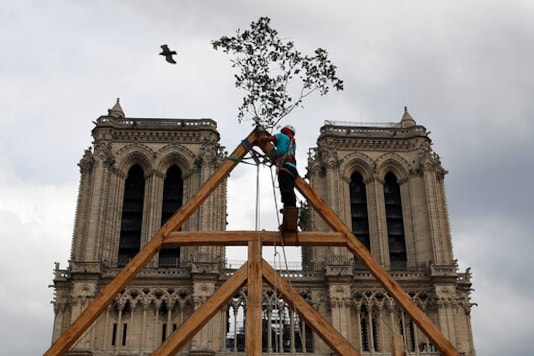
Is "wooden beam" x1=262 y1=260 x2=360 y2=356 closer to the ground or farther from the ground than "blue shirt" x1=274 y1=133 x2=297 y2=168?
closer to the ground

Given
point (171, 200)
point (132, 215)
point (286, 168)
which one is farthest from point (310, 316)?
point (132, 215)

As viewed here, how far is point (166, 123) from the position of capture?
4794cm

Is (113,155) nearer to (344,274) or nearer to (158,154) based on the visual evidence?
(158,154)

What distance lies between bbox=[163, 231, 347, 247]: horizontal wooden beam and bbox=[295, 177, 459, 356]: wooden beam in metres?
0.24

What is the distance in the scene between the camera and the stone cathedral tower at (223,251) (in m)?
40.3

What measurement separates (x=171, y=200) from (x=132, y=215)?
2.88 m

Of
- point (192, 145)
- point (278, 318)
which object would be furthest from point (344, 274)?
point (192, 145)

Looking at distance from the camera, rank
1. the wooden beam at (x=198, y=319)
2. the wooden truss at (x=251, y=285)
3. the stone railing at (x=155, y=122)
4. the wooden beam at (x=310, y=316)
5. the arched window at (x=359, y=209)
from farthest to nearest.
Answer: the stone railing at (x=155, y=122) < the arched window at (x=359, y=209) < the wooden beam at (x=310, y=316) < the wooden truss at (x=251, y=285) < the wooden beam at (x=198, y=319)

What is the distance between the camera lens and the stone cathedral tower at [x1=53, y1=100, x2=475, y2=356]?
132 feet

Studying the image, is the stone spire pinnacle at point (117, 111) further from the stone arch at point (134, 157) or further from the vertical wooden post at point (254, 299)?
the vertical wooden post at point (254, 299)

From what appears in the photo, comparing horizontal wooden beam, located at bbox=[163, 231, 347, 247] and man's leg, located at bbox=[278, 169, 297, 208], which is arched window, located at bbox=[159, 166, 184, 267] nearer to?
horizontal wooden beam, located at bbox=[163, 231, 347, 247]

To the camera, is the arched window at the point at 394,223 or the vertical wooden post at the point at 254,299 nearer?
the vertical wooden post at the point at 254,299

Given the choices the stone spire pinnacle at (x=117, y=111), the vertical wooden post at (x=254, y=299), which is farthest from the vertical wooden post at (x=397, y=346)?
the stone spire pinnacle at (x=117, y=111)

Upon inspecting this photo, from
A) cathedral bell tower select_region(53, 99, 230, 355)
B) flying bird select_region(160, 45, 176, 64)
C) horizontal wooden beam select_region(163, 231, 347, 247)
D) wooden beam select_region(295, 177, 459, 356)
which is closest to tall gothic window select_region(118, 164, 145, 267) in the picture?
cathedral bell tower select_region(53, 99, 230, 355)
